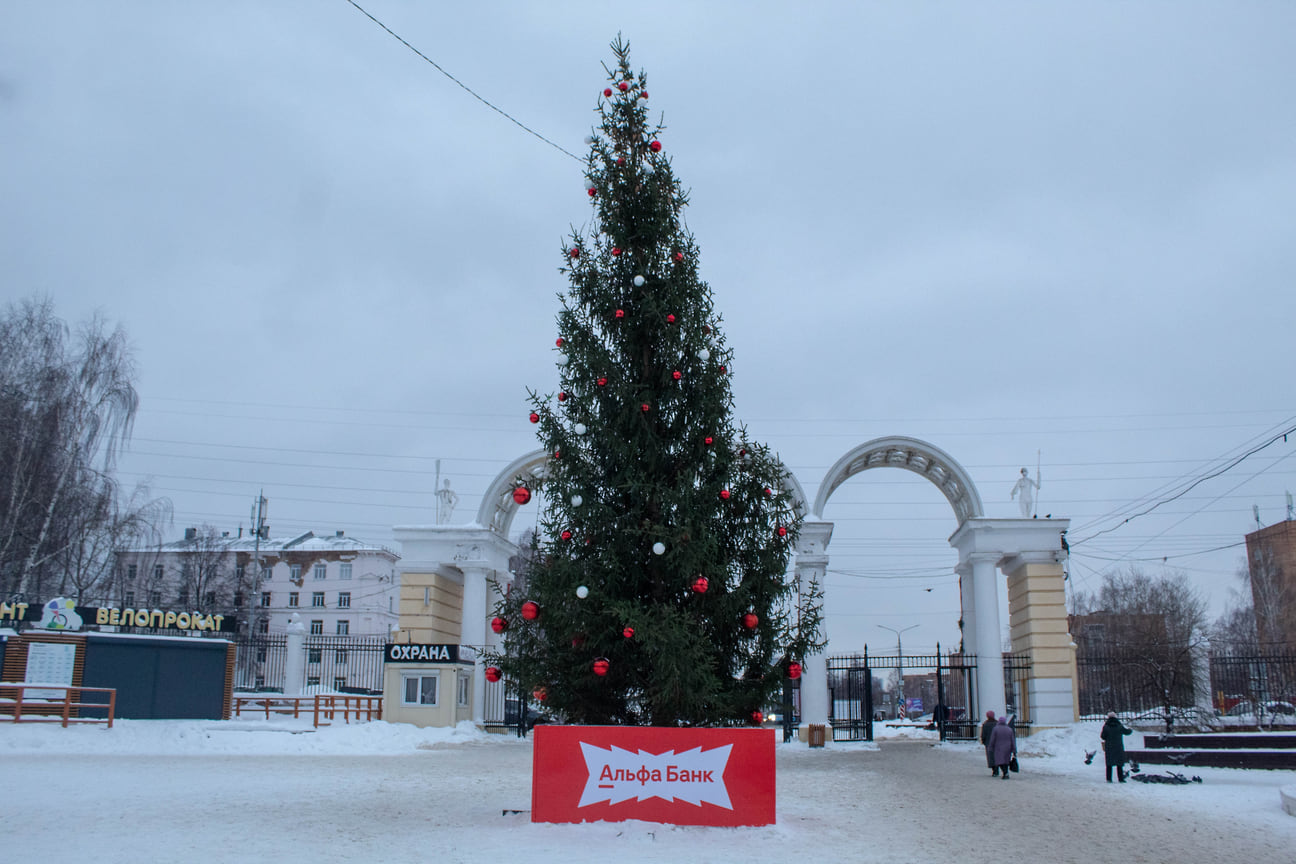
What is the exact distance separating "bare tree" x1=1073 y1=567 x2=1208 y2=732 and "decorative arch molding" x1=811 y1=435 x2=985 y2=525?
551cm

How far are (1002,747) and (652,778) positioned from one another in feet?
33.9

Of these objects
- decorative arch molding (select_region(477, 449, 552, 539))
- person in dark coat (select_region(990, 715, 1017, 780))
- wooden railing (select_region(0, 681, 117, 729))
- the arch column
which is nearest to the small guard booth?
decorative arch molding (select_region(477, 449, 552, 539))

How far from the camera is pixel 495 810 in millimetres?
12148

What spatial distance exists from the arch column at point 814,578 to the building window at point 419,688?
10.3 meters

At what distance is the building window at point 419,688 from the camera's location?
91.7 feet

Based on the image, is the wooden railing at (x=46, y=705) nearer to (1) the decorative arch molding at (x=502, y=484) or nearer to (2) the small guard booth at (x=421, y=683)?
(2) the small guard booth at (x=421, y=683)

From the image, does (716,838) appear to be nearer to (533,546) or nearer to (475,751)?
(533,546)

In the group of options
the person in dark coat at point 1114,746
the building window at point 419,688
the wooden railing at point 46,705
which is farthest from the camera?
the building window at point 419,688

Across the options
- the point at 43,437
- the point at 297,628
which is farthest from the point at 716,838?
the point at 43,437

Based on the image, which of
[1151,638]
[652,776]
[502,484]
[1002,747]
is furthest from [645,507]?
[1151,638]

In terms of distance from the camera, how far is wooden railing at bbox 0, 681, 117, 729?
2108 centimetres

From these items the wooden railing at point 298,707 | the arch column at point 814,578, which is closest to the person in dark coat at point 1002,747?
the arch column at point 814,578

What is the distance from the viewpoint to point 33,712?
22328 mm

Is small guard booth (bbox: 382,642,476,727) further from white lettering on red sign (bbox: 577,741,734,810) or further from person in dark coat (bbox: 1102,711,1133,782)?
white lettering on red sign (bbox: 577,741,734,810)
